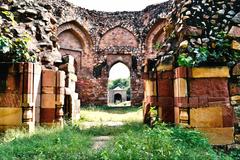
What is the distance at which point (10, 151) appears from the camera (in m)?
3.62

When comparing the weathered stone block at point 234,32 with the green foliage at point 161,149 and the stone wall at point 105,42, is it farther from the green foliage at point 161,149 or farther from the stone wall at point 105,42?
the stone wall at point 105,42

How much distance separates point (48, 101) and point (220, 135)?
3732 mm

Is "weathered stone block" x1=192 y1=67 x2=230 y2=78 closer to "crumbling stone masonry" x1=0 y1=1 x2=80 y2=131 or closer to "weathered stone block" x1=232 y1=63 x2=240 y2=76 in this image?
"weathered stone block" x1=232 y1=63 x2=240 y2=76

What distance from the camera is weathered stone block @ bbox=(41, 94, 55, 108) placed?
19.1ft

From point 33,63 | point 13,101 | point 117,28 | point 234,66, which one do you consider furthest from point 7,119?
point 117,28

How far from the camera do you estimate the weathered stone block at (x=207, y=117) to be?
4.55 meters

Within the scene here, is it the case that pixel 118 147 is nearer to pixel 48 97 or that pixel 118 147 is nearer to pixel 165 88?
pixel 165 88

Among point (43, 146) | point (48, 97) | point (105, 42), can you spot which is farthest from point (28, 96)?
point (105, 42)

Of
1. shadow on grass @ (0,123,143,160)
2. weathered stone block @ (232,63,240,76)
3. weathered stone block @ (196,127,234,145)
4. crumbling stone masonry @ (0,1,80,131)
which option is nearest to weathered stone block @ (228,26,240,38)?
weathered stone block @ (232,63,240,76)

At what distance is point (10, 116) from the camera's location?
16.8 ft

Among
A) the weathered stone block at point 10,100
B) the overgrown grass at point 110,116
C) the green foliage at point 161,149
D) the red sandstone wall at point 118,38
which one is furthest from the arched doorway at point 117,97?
the green foliage at point 161,149

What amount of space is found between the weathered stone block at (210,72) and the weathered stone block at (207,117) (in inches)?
23.6

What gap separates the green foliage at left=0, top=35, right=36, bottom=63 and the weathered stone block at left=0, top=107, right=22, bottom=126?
3.31 ft

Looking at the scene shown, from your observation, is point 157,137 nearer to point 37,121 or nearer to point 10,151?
point 10,151
